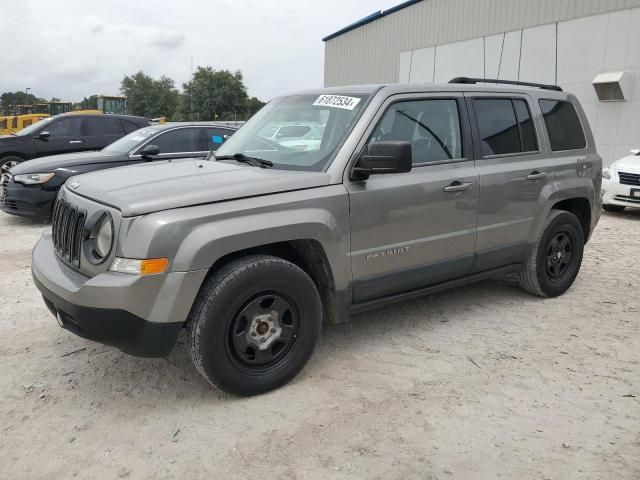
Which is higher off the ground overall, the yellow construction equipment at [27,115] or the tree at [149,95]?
the tree at [149,95]

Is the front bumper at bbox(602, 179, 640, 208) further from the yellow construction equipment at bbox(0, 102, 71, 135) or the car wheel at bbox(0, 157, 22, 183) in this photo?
the yellow construction equipment at bbox(0, 102, 71, 135)

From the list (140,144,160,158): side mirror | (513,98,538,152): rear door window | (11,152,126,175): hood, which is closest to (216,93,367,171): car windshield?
(513,98,538,152): rear door window

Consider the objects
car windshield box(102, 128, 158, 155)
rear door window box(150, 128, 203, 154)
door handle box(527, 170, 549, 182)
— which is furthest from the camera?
rear door window box(150, 128, 203, 154)

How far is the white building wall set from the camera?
12.2 metres

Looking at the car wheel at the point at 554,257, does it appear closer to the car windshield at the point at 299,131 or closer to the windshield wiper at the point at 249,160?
the car windshield at the point at 299,131

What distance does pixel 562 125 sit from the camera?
4.82 metres

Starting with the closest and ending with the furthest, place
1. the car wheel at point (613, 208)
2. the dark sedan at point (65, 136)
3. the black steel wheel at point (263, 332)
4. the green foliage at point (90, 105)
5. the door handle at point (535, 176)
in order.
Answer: the black steel wheel at point (263, 332)
the door handle at point (535, 176)
the car wheel at point (613, 208)
the dark sedan at point (65, 136)
the green foliage at point (90, 105)

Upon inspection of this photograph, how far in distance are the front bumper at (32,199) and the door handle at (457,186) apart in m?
6.34

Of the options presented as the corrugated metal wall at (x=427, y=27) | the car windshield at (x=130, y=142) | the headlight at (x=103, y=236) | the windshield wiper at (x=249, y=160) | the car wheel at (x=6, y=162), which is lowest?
the headlight at (x=103, y=236)

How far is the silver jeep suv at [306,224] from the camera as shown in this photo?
9.23ft

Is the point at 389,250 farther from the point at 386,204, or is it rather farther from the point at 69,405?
the point at 69,405

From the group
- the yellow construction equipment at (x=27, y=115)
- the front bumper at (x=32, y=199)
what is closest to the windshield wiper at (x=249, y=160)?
the front bumper at (x=32, y=199)

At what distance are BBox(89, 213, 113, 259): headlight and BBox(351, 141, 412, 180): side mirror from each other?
146cm

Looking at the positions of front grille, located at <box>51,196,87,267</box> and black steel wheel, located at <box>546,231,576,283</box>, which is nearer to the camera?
front grille, located at <box>51,196,87,267</box>
